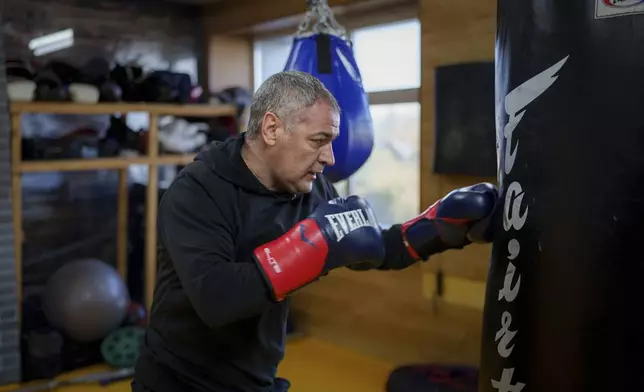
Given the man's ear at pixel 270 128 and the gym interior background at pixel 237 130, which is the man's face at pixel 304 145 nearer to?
the man's ear at pixel 270 128

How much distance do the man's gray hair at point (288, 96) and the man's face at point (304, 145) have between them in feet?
0.05

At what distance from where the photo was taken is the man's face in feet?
4.91

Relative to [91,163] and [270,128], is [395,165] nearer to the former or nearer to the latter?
[91,163]

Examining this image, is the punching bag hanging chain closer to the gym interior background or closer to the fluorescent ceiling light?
the gym interior background

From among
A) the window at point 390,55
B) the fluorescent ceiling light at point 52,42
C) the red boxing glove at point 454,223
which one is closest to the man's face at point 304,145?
the red boxing glove at point 454,223

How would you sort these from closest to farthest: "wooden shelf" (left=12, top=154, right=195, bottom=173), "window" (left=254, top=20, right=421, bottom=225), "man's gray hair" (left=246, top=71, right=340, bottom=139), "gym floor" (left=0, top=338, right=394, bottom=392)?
1. "man's gray hair" (left=246, top=71, right=340, bottom=139)
2. "gym floor" (left=0, top=338, right=394, bottom=392)
3. "wooden shelf" (left=12, top=154, right=195, bottom=173)
4. "window" (left=254, top=20, right=421, bottom=225)

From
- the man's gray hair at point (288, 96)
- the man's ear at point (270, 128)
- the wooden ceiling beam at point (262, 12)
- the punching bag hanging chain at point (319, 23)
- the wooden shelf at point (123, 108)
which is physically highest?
the wooden ceiling beam at point (262, 12)

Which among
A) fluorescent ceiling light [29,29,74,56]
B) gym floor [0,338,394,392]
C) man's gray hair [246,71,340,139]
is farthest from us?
fluorescent ceiling light [29,29,74,56]

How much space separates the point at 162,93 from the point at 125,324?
4.12 ft

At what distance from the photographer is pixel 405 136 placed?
3582 millimetres

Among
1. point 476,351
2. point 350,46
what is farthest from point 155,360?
point 476,351

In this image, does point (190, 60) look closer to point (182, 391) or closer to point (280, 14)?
point (280, 14)

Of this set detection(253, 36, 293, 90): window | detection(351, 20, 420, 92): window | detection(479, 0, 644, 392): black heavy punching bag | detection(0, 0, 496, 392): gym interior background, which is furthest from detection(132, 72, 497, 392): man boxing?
detection(253, 36, 293, 90): window

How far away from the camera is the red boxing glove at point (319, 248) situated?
1371mm
